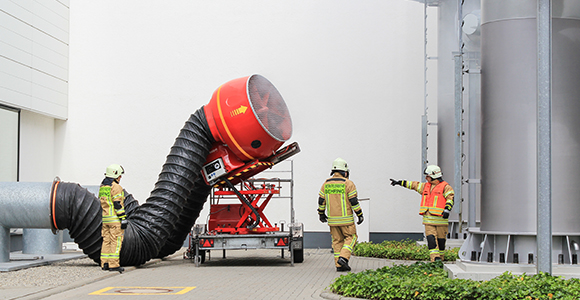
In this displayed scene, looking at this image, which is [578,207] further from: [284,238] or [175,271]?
[175,271]

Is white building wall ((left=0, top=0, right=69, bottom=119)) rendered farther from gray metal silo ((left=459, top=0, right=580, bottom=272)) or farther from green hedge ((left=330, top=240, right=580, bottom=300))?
gray metal silo ((left=459, top=0, right=580, bottom=272))

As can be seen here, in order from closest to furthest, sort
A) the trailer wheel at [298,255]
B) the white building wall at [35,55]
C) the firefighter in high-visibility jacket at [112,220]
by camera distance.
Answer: the firefighter in high-visibility jacket at [112,220]
the trailer wheel at [298,255]
the white building wall at [35,55]

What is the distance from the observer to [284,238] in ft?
42.5

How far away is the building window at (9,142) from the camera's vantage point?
56.9 ft

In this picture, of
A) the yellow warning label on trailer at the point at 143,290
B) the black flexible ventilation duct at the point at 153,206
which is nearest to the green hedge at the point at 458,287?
the yellow warning label on trailer at the point at 143,290

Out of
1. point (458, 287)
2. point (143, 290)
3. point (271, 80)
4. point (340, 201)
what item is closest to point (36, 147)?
point (271, 80)

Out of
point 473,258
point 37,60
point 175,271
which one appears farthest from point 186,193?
point 37,60

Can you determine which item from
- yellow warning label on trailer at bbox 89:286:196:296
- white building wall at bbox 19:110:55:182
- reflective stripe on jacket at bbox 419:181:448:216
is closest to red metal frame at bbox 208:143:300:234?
reflective stripe on jacket at bbox 419:181:448:216

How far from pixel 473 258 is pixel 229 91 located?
6.08 m

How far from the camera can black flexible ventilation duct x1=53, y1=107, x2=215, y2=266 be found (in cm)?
1199

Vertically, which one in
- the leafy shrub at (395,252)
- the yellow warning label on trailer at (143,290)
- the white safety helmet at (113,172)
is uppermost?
the white safety helmet at (113,172)

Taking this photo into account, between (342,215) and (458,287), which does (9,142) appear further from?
(458,287)

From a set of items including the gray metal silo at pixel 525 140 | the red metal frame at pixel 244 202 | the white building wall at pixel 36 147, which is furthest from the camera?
the white building wall at pixel 36 147

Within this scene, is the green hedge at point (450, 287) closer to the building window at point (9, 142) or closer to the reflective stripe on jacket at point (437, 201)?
the reflective stripe on jacket at point (437, 201)
